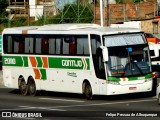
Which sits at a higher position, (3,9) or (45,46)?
(45,46)

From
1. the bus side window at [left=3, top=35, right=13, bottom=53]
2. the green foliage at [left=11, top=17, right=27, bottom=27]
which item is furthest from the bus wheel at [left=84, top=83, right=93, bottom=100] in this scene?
the green foliage at [left=11, top=17, right=27, bottom=27]

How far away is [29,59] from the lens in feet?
113

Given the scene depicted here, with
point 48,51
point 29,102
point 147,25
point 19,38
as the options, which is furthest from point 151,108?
point 147,25

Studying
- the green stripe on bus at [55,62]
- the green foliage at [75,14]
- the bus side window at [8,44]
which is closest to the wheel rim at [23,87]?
the green stripe on bus at [55,62]

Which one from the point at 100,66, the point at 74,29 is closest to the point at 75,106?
the point at 100,66

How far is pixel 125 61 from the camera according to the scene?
2962cm

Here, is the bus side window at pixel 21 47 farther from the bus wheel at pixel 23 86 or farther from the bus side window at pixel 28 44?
the bus wheel at pixel 23 86

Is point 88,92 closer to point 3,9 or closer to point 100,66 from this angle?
point 100,66

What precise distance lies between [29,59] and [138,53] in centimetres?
623

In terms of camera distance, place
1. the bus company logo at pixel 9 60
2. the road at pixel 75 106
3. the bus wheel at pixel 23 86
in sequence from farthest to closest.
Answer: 1. the bus company logo at pixel 9 60
2. the bus wheel at pixel 23 86
3. the road at pixel 75 106

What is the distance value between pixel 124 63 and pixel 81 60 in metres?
2.10

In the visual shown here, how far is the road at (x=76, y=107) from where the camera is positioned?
900 inches

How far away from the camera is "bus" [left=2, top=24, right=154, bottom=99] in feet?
97.0

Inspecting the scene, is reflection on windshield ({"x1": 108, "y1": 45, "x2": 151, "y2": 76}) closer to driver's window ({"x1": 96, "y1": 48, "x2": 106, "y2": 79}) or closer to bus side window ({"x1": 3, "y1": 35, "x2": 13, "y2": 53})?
driver's window ({"x1": 96, "y1": 48, "x2": 106, "y2": 79})
